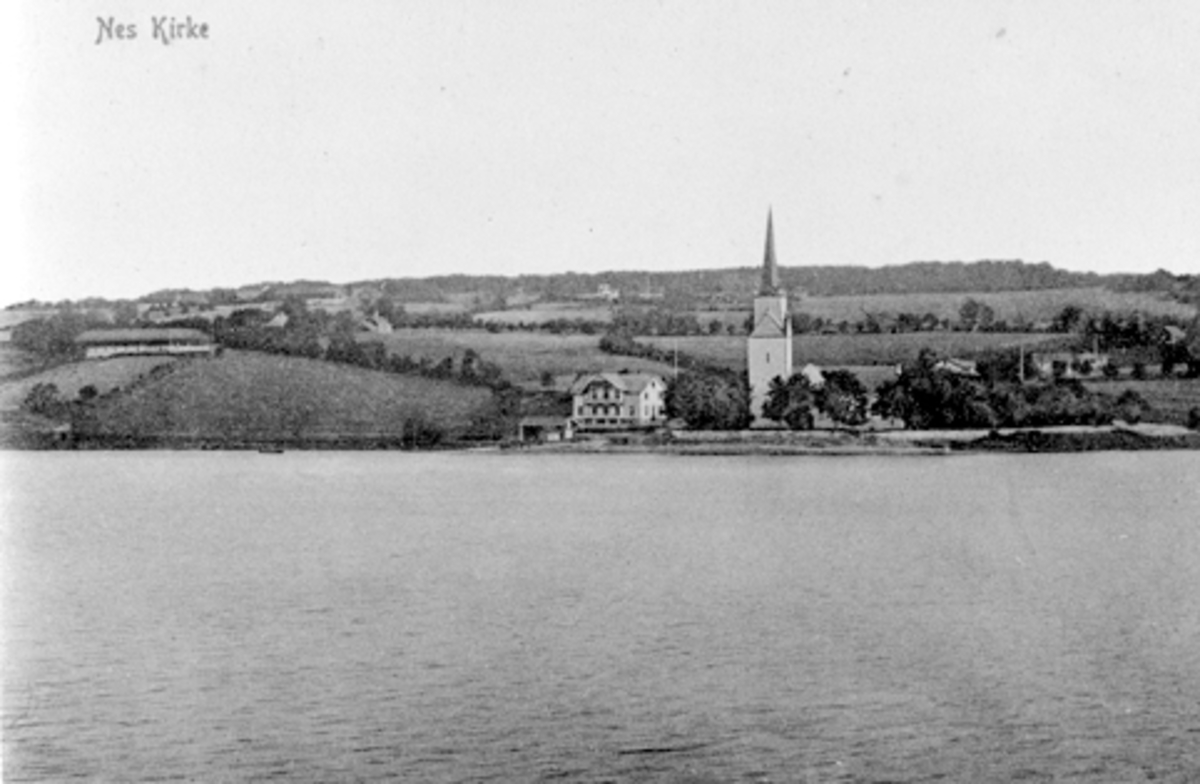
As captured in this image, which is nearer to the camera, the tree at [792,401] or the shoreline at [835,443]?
the shoreline at [835,443]

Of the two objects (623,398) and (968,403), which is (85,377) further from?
(968,403)

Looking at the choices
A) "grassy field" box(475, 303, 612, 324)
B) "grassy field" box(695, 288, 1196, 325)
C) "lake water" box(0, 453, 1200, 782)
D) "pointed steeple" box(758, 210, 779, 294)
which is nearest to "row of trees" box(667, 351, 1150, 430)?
"grassy field" box(695, 288, 1196, 325)

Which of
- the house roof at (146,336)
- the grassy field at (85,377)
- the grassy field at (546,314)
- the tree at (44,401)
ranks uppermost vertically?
the grassy field at (546,314)

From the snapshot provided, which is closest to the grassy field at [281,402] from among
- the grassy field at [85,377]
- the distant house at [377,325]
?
the grassy field at [85,377]

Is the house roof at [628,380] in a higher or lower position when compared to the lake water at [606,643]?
higher

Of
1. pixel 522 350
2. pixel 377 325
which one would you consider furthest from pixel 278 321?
pixel 522 350

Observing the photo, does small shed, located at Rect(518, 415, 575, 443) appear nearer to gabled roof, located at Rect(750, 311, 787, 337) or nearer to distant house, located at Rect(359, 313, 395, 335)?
distant house, located at Rect(359, 313, 395, 335)

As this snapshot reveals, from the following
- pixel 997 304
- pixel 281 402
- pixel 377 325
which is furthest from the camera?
pixel 281 402

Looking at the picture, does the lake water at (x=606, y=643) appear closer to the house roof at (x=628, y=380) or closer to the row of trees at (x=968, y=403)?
the row of trees at (x=968, y=403)
